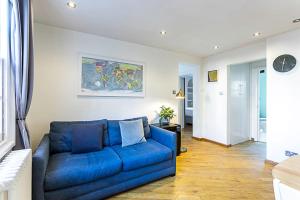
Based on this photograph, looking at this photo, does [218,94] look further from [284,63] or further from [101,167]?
[101,167]

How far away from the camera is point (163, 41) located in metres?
3.33

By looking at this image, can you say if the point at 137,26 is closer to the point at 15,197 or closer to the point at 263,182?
the point at 15,197

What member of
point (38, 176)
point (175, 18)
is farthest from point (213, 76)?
point (38, 176)

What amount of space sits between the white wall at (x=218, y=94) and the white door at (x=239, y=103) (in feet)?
0.62

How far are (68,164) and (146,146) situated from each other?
1.14 meters

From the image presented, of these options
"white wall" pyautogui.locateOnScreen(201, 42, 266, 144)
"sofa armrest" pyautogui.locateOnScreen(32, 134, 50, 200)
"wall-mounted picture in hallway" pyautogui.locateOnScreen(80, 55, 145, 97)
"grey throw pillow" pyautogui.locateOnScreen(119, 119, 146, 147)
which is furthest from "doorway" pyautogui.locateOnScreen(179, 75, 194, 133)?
"sofa armrest" pyautogui.locateOnScreen(32, 134, 50, 200)

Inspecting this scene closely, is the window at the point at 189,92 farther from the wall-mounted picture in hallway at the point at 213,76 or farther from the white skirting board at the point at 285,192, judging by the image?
the white skirting board at the point at 285,192

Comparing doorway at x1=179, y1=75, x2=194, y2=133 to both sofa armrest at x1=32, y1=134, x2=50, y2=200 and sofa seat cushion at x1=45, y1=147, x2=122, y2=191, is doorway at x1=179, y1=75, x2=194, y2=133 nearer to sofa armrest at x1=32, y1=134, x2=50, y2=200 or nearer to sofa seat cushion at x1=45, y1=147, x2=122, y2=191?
sofa seat cushion at x1=45, y1=147, x2=122, y2=191

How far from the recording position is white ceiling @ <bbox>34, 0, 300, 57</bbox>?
200 cm

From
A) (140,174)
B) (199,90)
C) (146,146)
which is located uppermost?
(199,90)

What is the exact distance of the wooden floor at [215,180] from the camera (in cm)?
205

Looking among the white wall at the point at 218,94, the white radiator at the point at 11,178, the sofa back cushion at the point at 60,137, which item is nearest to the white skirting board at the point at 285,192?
the white radiator at the point at 11,178

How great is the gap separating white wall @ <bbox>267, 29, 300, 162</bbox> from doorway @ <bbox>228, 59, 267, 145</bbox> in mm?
1168

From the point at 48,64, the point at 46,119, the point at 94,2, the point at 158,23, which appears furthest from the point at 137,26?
Result: the point at 46,119
